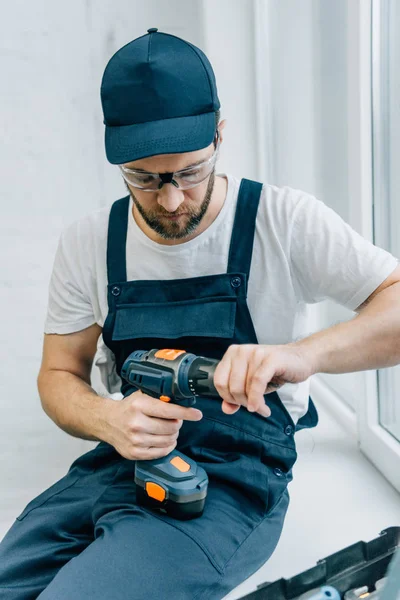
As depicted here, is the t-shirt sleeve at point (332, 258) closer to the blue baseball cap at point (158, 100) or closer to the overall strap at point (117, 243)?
the blue baseball cap at point (158, 100)

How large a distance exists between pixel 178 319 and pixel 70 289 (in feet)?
0.98

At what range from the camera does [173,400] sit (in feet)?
3.65

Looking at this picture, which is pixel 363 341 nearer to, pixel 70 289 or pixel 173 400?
pixel 173 400

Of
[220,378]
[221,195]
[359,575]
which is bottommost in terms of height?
[359,575]

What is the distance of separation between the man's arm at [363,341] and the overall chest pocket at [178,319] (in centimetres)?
20

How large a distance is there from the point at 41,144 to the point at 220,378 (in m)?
1.36

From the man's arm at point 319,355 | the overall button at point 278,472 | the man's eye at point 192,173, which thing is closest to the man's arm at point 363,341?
the man's arm at point 319,355

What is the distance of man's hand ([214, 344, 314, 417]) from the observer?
98 cm

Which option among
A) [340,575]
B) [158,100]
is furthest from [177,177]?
[340,575]

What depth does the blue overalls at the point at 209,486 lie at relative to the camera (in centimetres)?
112

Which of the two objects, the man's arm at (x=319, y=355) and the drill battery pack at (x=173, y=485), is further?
the drill battery pack at (x=173, y=485)

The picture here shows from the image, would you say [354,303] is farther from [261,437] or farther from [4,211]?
[4,211]

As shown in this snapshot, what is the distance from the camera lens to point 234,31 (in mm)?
2156

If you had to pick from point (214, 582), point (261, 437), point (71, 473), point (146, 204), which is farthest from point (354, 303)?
point (71, 473)
